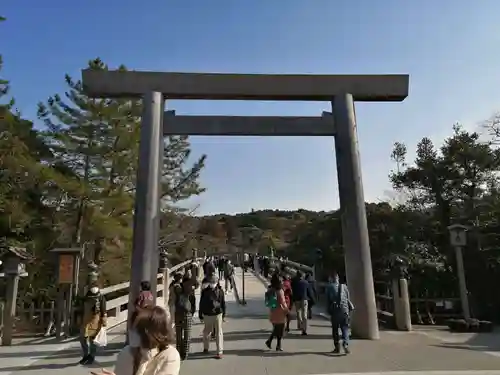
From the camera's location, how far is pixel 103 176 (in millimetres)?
16266

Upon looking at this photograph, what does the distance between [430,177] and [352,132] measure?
49.2 feet

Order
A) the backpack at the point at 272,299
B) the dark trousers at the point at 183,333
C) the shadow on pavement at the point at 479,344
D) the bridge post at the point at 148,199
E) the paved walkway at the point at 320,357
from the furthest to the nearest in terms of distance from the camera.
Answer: the bridge post at the point at 148,199
the shadow on pavement at the point at 479,344
the backpack at the point at 272,299
the dark trousers at the point at 183,333
the paved walkway at the point at 320,357

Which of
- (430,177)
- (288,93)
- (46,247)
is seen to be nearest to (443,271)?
(430,177)

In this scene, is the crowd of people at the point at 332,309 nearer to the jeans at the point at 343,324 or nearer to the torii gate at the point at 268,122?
the jeans at the point at 343,324

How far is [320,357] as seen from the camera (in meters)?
7.30

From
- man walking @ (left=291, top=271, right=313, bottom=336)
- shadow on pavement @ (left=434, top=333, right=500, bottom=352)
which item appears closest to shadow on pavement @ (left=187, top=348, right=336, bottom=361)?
man walking @ (left=291, top=271, right=313, bottom=336)

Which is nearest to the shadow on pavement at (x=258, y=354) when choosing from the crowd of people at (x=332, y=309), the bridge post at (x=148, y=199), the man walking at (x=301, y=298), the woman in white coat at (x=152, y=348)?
the crowd of people at (x=332, y=309)

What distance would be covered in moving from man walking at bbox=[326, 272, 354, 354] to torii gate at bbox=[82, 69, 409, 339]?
1.48m

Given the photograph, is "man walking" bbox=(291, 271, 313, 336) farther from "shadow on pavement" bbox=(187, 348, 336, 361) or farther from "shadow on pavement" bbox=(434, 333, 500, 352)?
"shadow on pavement" bbox=(434, 333, 500, 352)

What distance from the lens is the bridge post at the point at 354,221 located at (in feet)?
29.2

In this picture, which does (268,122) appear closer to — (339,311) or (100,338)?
(339,311)

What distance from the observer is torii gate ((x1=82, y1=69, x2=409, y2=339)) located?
8930 millimetres

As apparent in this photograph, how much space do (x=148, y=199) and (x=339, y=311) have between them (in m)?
4.61

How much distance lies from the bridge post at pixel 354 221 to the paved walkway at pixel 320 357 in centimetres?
53
